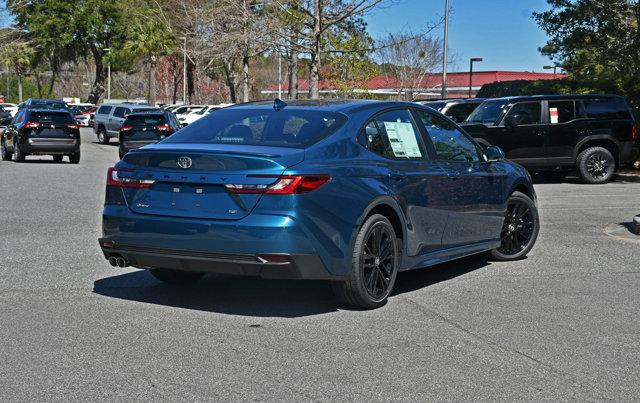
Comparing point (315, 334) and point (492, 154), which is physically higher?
point (492, 154)

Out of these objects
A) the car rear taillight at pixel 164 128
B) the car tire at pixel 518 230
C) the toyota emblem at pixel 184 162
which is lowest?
the car tire at pixel 518 230

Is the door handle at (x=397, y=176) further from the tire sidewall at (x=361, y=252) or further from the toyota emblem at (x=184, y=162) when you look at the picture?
the toyota emblem at (x=184, y=162)

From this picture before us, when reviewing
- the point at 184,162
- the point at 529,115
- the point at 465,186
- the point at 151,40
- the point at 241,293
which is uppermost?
the point at 151,40

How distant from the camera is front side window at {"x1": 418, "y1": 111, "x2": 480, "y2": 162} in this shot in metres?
8.45

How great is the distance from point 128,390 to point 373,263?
8.74 feet

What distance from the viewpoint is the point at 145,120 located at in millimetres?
31922

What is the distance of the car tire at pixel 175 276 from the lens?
26.7 feet

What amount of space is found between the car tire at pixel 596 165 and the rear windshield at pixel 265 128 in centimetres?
1472

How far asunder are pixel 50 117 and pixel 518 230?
20903mm

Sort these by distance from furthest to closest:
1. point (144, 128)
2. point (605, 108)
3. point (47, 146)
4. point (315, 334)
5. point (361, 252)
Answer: point (144, 128), point (47, 146), point (605, 108), point (361, 252), point (315, 334)

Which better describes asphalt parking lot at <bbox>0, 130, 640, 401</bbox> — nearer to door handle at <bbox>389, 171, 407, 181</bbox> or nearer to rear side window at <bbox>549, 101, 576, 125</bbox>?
door handle at <bbox>389, 171, 407, 181</bbox>

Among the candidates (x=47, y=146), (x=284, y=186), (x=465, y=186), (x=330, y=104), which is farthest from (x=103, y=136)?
(x=284, y=186)

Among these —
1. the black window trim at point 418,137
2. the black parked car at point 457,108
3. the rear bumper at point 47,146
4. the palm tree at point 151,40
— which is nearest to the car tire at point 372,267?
the black window trim at point 418,137

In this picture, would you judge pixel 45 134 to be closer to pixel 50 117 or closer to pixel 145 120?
pixel 50 117
